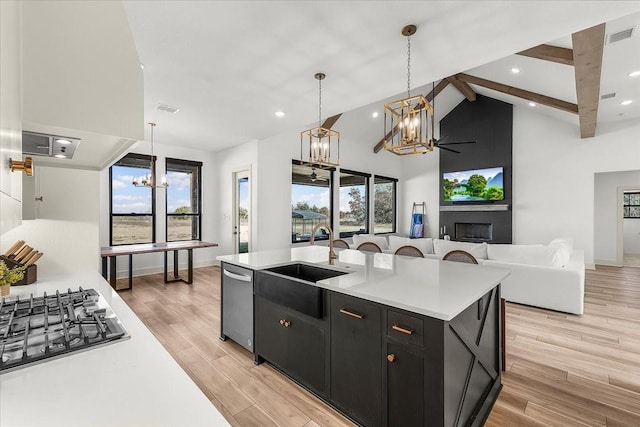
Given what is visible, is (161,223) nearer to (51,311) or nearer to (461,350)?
(51,311)

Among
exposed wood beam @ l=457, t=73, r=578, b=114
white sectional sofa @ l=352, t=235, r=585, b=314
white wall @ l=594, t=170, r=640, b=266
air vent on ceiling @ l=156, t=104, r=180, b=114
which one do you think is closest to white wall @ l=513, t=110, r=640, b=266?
white wall @ l=594, t=170, r=640, b=266

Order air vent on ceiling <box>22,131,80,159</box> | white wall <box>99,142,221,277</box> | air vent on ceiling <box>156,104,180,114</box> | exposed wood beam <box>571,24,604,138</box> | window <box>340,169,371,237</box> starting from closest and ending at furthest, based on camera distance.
→ air vent on ceiling <box>22,131,80,159</box> < exposed wood beam <box>571,24,604,138</box> < air vent on ceiling <box>156,104,180,114</box> < white wall <box>99,142,221,277</box> < window <box>340,169,371,237</box>

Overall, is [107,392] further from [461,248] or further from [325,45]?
[461,248]

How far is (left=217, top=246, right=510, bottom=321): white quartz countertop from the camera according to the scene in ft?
4.90

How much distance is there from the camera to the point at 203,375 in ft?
7.74

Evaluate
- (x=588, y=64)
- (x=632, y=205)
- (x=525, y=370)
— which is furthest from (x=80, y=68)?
(x=632, y=205)

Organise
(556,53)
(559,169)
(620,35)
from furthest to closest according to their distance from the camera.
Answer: (559,169)
(556,53)
(620,35)

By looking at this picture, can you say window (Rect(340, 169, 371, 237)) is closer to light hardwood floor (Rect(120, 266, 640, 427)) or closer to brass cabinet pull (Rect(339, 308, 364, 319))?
light hardwood floor (Rect(120, 266, 640, 427))

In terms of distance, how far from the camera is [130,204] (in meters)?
5.82

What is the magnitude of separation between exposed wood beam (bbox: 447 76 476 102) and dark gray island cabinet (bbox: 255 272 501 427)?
245 inches

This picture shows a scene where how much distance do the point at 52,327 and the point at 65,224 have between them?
149cm

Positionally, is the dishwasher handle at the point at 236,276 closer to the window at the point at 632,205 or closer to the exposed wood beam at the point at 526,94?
the exposed wood beam at the point at 526,94

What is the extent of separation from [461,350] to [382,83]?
2861 mm

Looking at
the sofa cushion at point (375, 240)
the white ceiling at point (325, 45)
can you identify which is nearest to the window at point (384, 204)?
the sofa cushion at point (375, 240)
